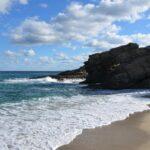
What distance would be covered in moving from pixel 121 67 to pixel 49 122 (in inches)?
966

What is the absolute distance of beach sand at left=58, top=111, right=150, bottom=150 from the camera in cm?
1160

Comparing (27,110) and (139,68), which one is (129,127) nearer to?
(27,110)

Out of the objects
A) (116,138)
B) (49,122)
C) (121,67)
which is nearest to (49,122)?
(49,122)

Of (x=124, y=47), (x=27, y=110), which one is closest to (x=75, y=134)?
(x=27, y=110)

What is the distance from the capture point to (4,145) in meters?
11.6

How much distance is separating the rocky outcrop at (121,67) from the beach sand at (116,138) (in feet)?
71.7

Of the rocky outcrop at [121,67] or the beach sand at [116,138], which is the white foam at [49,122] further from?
the rocky outcrop at [121,67]

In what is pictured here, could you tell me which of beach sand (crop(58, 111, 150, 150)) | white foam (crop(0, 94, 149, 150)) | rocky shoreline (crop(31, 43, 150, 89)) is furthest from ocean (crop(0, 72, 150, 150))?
rocky shoreline (crop(31, 43, 150, 89))

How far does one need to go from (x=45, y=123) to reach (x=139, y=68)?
80.3 feet

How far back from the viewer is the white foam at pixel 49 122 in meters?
12.1

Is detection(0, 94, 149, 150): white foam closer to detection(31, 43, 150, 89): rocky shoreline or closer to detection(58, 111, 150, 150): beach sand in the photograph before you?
detection(58, 111, 150, 150): beach sand

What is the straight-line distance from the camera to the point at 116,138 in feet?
42.0

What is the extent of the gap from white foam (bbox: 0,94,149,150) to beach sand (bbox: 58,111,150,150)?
18.8 inches

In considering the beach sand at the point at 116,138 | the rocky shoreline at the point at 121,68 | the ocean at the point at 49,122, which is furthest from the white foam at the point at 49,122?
the rocky shoreline at the point at 121,68
